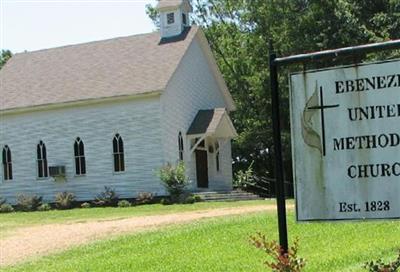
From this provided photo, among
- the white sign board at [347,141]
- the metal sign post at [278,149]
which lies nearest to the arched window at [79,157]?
the metal sign post at [278,149]

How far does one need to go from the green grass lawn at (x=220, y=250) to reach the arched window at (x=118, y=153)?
15.9m

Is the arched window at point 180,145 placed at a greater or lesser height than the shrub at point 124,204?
greater

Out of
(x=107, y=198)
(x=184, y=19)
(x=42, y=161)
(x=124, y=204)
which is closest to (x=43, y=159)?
(x=42, y=161)

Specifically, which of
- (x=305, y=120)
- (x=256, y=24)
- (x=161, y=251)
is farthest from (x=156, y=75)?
(x=305, y=120)

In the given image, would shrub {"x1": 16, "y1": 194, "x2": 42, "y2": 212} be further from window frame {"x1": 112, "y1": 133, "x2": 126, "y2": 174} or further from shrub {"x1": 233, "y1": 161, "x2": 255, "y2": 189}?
shrub {"x1": 233, "y1": 161, "x2": 255, "y2": 189}

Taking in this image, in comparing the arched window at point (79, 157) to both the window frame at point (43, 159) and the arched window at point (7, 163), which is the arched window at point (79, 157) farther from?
the arched window at point (7, 163)

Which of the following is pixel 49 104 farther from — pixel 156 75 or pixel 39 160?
pixel 156 75

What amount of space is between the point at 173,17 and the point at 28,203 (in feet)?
38.0

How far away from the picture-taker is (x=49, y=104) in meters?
33.6

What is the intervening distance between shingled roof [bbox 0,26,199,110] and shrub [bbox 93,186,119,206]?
438cm

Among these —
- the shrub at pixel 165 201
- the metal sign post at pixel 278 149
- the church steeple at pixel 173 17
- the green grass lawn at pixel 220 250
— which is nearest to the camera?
the metal sign post at pixel 278 149

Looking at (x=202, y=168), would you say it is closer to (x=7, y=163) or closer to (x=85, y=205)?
(x=85, y=205)

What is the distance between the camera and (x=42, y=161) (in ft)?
113

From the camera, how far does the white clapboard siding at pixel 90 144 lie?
31.6 meters
